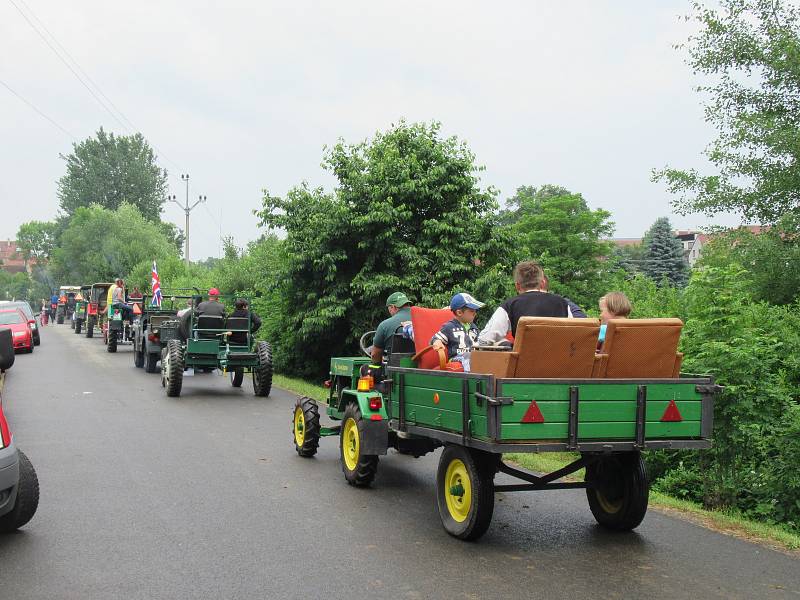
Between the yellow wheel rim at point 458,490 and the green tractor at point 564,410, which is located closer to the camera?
the green tractor at point 564,410

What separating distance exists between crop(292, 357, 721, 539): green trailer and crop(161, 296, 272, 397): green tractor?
9.29m

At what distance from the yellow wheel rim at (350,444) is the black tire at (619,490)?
2409 mm

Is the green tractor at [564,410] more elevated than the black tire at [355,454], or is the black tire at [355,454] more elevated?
the green tractor at [564,410]

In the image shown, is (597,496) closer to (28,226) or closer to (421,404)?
(421,404)

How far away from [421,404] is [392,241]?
13.2 meters

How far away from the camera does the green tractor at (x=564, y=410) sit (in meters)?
5.67

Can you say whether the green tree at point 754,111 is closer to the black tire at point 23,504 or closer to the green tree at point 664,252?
the black tire at point 23,504

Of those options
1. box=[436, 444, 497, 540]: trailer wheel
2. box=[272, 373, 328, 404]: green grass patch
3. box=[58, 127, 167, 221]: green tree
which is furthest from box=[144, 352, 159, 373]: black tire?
box=[58, 127, 167, 221]: green tree

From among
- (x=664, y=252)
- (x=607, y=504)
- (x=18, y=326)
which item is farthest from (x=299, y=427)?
(x=664, y=252)

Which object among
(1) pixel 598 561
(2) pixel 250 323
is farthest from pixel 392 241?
(1) pixel 598 561

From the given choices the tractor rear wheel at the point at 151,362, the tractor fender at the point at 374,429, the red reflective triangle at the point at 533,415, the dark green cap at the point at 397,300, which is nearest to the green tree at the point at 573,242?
the tractor rear wheel at the point at 151,362

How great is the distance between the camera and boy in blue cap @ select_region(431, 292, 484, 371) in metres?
7.26

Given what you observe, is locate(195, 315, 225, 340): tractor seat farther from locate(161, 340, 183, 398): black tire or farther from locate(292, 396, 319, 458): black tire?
locate(292, 396, 319, 458): black tire

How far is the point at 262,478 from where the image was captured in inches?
331
